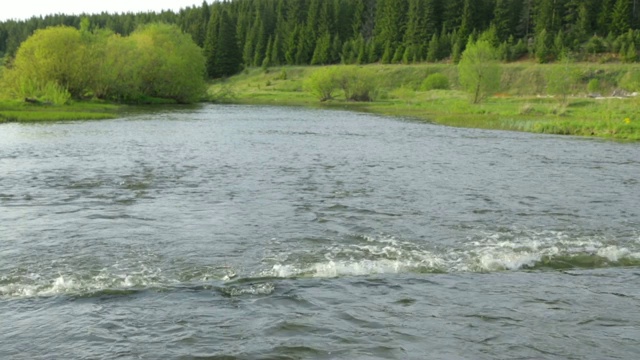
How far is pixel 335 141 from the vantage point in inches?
1496

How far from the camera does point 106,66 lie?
74.3 m

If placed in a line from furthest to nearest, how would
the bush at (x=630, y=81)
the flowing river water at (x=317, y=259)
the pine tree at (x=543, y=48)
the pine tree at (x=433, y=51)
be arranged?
1. the pine tree at (x=433, y=51)
2. the pine tree at (x=543, y=48)
3. the bush at (x=630, y=81)
4. the flowing river water at (x=317, y=259)

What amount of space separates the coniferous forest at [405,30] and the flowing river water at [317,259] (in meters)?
89.8

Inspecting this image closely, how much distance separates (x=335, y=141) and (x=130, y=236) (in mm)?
24291

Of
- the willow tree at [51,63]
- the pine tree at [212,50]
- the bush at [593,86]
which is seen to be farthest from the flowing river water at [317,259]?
the pine tree at [212,50]


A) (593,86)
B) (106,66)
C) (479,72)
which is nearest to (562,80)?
(479,72)

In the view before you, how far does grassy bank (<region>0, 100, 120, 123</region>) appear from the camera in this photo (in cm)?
4928

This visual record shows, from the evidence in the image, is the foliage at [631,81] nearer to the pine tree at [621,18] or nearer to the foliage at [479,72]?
the foliage at [479,72]

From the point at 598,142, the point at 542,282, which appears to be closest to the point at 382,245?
the point at 542,282

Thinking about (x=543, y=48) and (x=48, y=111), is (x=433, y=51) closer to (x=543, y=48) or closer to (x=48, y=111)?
(x=543, y=48)

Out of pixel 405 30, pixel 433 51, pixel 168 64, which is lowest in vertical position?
pixel 168 64

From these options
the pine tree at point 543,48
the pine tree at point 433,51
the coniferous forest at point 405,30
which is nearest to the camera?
the pine tree at point 543,48

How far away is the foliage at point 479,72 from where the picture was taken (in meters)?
75.4

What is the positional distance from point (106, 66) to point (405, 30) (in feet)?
287
